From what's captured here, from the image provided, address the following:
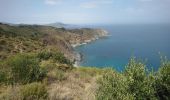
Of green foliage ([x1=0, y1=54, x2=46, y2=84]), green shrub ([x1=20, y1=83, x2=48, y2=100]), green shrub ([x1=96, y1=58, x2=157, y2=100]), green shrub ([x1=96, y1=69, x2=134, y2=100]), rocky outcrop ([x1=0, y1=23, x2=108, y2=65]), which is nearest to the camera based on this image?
green shrub ([x1=96, y1=69, x2=134, y2=100])

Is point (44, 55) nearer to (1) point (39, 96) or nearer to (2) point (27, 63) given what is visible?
(2) point (27, 63)

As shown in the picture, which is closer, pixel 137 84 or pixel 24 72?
pixel 137 84

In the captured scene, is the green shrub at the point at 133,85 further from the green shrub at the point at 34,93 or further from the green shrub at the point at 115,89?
the green shrub at the point at 34,93

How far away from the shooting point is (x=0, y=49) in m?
67.2

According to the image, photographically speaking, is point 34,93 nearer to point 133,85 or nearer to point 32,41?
point 133,85

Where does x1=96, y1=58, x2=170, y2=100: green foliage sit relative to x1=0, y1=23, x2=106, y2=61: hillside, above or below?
above

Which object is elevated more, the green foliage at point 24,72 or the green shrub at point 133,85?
the green shrub at point 133,85

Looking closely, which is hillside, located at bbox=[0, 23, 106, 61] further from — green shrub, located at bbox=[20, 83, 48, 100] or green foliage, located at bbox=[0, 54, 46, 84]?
green shrub, located at bbox=[20, 83, 48, 100]

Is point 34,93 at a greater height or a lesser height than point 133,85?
lesser

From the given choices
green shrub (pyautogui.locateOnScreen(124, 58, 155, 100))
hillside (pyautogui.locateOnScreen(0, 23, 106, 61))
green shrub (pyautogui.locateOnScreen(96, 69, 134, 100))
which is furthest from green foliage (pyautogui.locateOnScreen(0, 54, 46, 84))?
hillside (pyautogui.locateOnScreen(0, 23, 106, 61))

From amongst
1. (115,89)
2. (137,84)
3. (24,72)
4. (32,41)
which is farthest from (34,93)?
(32,41)

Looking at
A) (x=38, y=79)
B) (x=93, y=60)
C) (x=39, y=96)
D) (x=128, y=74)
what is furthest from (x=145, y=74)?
(x=93, y=60)

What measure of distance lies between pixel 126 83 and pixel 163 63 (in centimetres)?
201

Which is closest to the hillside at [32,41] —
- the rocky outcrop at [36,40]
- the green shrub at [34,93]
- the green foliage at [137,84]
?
the rocky outcrop at [36,40]
